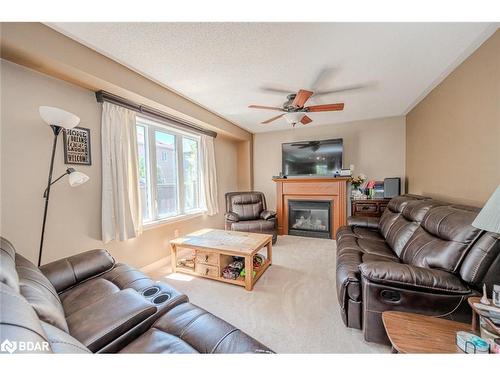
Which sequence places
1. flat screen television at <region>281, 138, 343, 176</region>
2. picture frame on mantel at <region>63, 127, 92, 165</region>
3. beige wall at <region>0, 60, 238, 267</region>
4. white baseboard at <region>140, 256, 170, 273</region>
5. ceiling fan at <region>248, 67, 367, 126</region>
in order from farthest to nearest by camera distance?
flat screen television at <region>281, 138, 343, 176</region>
white baseboard at <region>140, 256, 170, 273</region>
ceiling fan at <region>248, 67, 367, 126</region>
picture frame on mantel at <region>63, 127, 92, 165</region>
beige wall at <region>0, 60, 238, 267</region>

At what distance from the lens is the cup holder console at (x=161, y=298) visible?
1187 millimetres

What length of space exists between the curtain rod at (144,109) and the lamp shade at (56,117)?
70cm

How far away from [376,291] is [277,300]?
0.94m

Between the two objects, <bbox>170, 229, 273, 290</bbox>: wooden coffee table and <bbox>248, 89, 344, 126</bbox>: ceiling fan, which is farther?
<bbox>248, 89, 344, 126</bbox>: ceiling fan

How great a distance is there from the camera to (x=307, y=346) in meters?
1.36

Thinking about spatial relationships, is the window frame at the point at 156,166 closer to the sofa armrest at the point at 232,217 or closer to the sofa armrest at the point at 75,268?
the sofa armrest at the point at 232,217

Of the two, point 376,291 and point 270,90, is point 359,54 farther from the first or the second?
point 376,291

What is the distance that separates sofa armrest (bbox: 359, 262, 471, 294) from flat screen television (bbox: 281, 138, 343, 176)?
2.83 metres

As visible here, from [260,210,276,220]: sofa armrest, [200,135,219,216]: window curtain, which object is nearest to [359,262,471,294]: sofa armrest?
[260,210,276,220]: sofa armrest

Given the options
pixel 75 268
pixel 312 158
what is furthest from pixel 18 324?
pixel 312 158

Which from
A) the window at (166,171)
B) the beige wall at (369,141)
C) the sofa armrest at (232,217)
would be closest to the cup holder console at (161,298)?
the window at (166,171)

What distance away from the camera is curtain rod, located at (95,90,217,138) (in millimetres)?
2104

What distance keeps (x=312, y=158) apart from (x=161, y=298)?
3.61m

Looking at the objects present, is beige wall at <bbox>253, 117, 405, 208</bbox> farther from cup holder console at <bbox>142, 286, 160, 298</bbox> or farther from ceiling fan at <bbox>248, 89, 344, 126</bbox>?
cup holder console at <bbox>142, 286, 160, 298</bbox>
